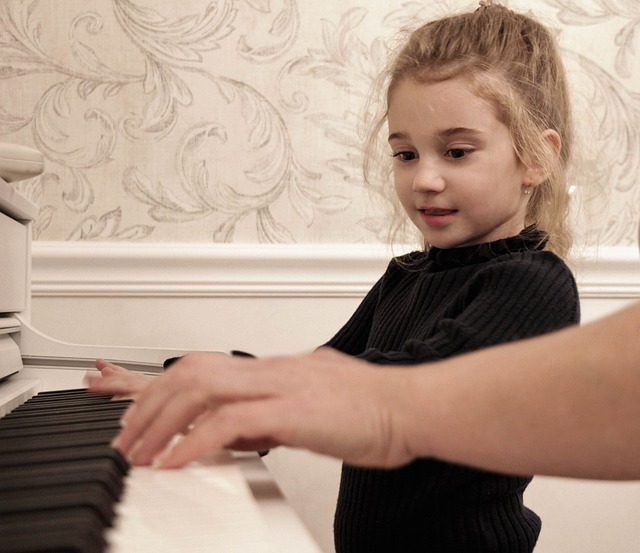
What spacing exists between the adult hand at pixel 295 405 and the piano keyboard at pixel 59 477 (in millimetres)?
61

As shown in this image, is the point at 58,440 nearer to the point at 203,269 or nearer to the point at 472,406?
the point at 472,406

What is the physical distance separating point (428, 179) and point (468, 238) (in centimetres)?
10

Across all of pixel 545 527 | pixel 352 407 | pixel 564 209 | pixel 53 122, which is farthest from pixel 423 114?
pixel 545 527

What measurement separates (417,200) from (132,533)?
26.2 inches

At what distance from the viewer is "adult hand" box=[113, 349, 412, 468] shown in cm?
40

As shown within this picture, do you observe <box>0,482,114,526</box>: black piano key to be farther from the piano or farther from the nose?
the nose

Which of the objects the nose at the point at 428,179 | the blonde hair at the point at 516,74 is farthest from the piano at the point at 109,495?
the blonde hair at the point at 516,74

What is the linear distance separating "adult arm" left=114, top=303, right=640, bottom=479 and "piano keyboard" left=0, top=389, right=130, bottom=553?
2.9 inches

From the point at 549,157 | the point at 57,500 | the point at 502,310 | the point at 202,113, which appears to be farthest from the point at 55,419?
the point at 202,113

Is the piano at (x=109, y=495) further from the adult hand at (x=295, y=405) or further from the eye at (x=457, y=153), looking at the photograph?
the eye at (x=457, y=153)

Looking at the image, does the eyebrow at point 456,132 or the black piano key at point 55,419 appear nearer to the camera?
the black piano key at point 55,419

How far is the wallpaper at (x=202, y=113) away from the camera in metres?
1.47

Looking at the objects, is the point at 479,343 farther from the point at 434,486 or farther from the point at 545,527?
the point at 545,527

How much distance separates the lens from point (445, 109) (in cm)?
98
